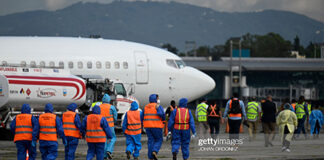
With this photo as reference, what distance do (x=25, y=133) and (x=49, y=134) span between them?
0.65 m

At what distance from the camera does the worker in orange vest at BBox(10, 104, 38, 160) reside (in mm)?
14430

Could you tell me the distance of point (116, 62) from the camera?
30719 mm

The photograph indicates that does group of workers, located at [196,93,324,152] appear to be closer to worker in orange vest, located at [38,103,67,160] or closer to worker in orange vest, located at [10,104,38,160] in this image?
worker in orange vest, located at [38,103,67,160]

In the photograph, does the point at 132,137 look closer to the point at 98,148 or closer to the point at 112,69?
the point at 98,148

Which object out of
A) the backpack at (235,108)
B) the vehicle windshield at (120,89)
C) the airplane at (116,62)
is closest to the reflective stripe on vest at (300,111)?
the backpack at (235,108)

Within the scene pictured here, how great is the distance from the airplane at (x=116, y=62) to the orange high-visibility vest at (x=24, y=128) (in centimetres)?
1439

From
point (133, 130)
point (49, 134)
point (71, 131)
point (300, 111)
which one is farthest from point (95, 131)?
point (300, 111)

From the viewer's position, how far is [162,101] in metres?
32.1

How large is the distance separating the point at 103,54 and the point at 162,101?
4224 millimetres

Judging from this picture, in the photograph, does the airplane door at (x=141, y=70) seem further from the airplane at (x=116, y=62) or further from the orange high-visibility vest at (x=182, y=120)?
the orange high-visibility vest at (x=182, y=120)

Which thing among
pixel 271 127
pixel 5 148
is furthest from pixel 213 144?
pixel 5 148

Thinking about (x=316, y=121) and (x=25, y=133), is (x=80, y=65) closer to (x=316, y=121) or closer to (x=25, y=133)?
(x=316, y=121)

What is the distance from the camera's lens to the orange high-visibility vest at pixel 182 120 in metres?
16.0

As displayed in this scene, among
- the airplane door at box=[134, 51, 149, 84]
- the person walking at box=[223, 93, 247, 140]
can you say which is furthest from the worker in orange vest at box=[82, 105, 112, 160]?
the airplane door at box=[134, 51, 149, 84]
